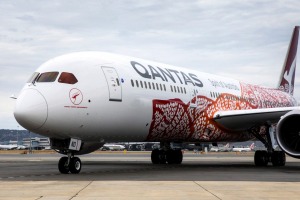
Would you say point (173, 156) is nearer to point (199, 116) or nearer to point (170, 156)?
point (170, 156)

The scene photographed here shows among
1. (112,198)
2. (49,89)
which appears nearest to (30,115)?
(49,89)

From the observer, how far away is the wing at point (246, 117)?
22.8 metres

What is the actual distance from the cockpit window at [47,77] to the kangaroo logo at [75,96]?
794 mm

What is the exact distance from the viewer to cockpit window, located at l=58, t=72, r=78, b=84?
16.7 metres

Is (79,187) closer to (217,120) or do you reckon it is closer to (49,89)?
(49,89)

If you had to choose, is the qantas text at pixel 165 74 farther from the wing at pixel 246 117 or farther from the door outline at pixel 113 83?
the wing at pixel 246 117

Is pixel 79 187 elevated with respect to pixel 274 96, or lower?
lower

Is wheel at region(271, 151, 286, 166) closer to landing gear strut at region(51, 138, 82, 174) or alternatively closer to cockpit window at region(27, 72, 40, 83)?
landing gear strut at region(51, 138, 82, 174)

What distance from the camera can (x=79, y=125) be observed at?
54.7ft

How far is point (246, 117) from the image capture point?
2347 cm

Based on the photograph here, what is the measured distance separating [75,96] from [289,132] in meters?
9.06

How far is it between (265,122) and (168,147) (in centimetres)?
531

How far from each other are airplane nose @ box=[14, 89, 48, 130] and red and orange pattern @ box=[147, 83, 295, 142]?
5508 millimetres

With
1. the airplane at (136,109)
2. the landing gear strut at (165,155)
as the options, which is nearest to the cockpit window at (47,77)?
the airplane at (136,109)
